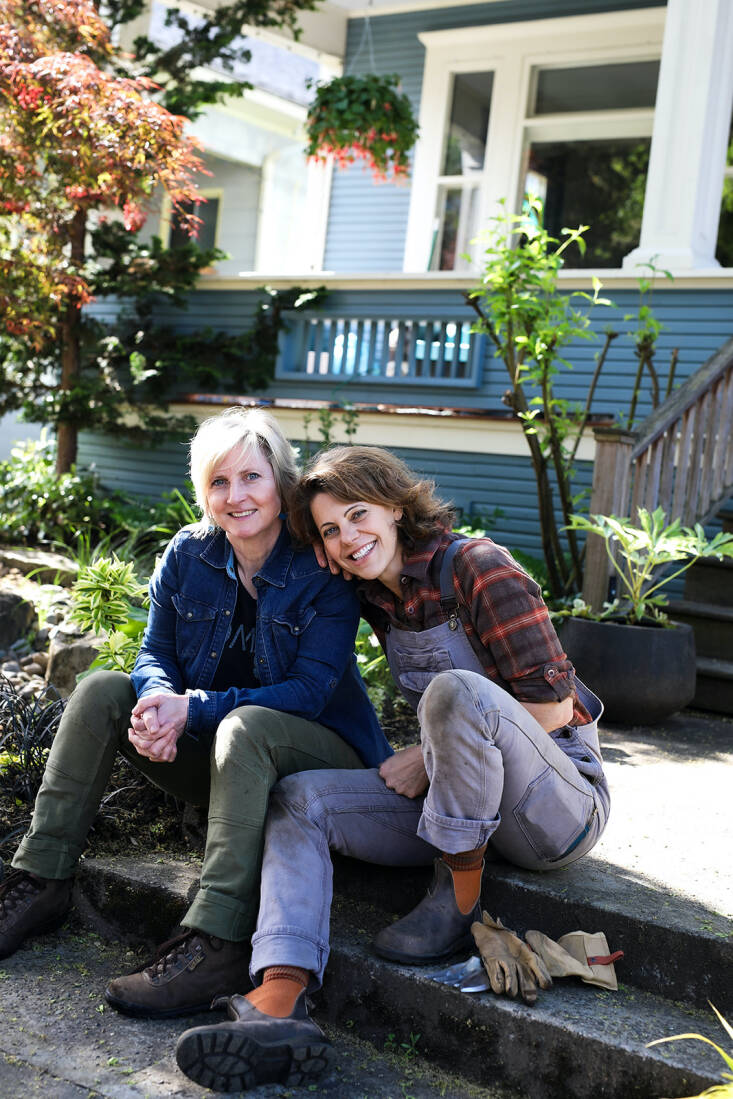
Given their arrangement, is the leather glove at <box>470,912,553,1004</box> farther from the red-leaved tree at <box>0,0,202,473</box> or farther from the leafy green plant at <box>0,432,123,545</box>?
the leafy green plant at <box>0,432,123,545</box>

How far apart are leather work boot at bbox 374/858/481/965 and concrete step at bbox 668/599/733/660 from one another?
306cm

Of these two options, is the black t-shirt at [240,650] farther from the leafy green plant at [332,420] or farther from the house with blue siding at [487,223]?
the leafy green plant at [332,420]

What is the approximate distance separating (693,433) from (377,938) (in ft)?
11.5

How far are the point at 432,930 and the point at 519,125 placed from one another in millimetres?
7982

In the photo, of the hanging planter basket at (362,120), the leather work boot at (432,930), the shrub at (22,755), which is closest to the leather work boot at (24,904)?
the shrub at (22,755)

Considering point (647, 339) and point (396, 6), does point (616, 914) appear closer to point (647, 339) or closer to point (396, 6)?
point (647, 339)

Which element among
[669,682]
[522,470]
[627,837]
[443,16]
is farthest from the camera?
[443,16]

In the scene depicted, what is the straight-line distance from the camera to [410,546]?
240 cm

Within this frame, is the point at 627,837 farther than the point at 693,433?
No

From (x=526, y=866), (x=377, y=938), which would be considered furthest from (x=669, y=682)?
(x=377, y=938)

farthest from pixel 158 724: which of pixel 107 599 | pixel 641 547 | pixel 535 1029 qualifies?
pixel 641 547

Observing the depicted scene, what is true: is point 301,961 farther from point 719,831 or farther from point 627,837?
point 719,831

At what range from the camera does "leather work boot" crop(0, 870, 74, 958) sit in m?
2.39

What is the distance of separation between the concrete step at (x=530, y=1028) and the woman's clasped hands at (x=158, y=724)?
0.57 meters
